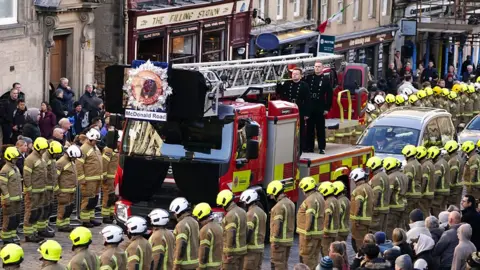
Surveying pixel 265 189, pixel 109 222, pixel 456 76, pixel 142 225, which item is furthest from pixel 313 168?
pixel 456 76

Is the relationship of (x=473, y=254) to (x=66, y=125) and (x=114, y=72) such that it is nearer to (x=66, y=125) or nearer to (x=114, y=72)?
(x=114, y=72)

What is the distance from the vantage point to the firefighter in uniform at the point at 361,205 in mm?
23547

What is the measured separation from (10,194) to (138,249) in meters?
5.22

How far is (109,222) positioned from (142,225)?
7.44 m

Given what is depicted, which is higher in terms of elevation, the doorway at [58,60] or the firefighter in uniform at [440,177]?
the doorway at [58,60]

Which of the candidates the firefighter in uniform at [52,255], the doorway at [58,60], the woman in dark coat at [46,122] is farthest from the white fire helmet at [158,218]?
the doorway at [58,60]

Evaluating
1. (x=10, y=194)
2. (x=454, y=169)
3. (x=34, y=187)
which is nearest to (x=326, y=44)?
(x=454, y=169)

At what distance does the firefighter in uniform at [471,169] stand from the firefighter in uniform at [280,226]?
7.11 m

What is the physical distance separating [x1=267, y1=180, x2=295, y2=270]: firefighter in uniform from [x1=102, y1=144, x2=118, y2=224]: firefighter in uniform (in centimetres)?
483

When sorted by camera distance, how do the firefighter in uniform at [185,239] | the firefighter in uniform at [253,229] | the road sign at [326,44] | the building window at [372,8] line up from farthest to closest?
1. the building window at [372,8]
2. the road sign at [326,44]
3. the firefighter in uniform at [253,229]
4. the firefighter in uniform at [185,239]

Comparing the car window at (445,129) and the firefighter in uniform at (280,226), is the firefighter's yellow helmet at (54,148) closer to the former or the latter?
the firefighter in uniform at (280,226)

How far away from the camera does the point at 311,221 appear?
2219 cm

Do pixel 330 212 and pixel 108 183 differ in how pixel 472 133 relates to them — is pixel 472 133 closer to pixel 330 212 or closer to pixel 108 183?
pixel 108 183

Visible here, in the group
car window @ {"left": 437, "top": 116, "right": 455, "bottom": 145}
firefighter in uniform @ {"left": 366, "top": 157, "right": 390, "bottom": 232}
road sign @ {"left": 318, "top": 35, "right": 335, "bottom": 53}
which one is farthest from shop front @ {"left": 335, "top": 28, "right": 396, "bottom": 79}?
firefighter in uniform @ {"left": 366, "top": 157, "right": 390, "bottom": 232}
